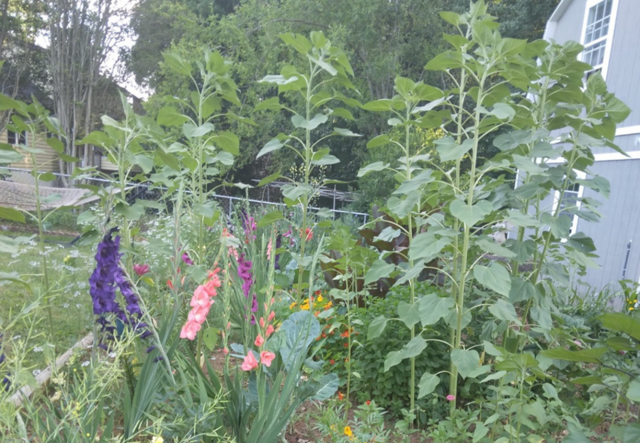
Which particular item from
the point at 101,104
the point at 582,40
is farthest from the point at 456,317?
the point at 101,104

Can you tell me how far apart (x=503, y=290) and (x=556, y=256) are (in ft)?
3.17

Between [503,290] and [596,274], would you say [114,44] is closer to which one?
[596,274]

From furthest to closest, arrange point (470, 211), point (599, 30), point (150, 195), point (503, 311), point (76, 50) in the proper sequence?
point (150, 195), point (76, 50), point (599, 30), point (503, 311), point (470, 211)

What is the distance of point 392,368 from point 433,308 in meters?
0.57

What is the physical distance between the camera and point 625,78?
20.1ft

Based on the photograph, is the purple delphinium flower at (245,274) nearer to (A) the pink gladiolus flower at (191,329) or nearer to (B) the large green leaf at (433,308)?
(B) the large green leaf at (433,308)

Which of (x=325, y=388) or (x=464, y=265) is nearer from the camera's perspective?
(x=325, y=388)

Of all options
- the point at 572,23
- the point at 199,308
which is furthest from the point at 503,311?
the point at 572,23

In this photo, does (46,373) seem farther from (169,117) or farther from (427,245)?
(427,245)

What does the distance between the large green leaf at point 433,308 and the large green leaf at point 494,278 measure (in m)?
0.17

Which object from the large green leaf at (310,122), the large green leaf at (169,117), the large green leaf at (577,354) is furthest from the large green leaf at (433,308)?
the large green leaf at (169,117)

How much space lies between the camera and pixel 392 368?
229 centimetres

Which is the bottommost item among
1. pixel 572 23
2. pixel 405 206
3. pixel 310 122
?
pixel 405 206

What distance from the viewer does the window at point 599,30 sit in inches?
259
